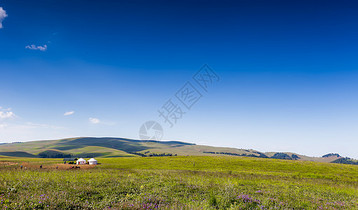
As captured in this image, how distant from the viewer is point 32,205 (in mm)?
6598

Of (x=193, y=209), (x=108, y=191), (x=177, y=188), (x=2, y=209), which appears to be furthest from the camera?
(x=177, y=188)

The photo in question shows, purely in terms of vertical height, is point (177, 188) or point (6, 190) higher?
point (6, 190)

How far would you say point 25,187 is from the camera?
9.48 meters

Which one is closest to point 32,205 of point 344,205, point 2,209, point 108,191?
point 2,209

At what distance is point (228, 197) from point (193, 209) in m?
3.70

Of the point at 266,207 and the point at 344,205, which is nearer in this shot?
the point at 266,207

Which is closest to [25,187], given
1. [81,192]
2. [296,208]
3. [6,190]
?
[6,190]

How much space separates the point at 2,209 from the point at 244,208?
9085mm

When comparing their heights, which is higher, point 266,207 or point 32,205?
point 32,205

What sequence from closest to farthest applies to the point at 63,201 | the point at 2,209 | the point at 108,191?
the point at 2,209
the point at 63,201
the point at 108,191

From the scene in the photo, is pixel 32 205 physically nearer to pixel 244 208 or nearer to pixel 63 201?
pixel 63 201

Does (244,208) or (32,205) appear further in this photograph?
(244,208)

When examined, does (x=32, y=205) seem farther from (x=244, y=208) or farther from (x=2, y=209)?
(x=244, y=208)

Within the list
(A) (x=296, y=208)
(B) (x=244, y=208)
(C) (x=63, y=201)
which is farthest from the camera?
(A) (x=296, y=208)
